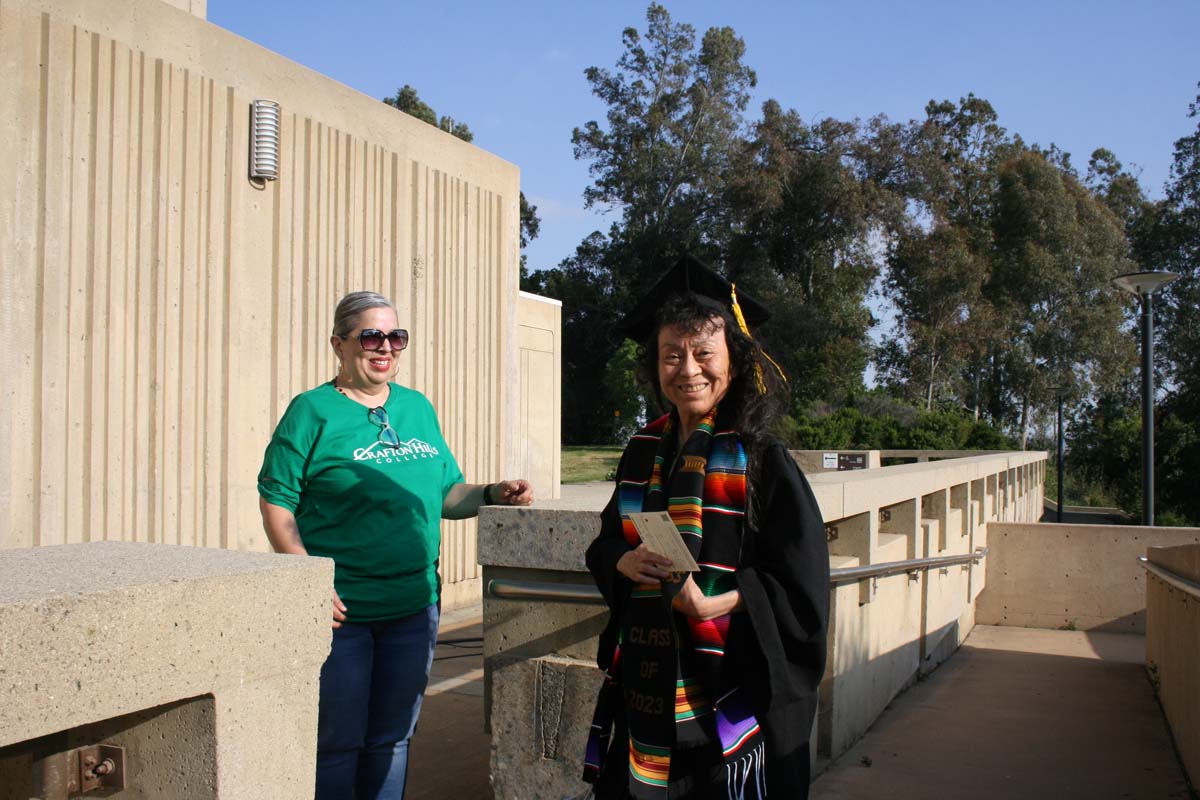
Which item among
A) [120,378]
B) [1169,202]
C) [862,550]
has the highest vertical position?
[1169,202]

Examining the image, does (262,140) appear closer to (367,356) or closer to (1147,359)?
(367,356)

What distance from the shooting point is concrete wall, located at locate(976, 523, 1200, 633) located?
1153cm

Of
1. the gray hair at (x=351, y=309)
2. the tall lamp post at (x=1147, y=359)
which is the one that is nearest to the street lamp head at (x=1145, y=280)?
the tall lamp post at (x=1147, y=359)

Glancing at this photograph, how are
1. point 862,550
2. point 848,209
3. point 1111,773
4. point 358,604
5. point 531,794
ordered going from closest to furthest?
point 358,604 < point 531,794 < point 862,550 < point 1111,773 < point 848,209

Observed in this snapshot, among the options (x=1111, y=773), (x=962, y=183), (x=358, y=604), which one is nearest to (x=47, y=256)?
(x=358, y=604)

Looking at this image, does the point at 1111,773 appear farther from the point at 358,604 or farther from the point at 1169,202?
the point at 1169,202

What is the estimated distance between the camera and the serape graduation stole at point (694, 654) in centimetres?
231

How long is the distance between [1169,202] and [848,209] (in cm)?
1426

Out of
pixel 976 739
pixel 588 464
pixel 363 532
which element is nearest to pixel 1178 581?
pixel 976 739

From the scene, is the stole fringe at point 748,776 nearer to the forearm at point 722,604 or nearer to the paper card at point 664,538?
the forearm at point 722,604

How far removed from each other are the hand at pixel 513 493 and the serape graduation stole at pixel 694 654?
2.82 feet

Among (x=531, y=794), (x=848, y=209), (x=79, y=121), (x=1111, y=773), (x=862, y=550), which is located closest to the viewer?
(x=531, y=794)

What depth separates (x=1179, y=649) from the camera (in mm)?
6395

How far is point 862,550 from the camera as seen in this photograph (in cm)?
498
